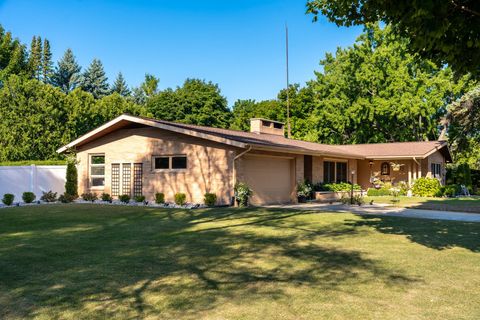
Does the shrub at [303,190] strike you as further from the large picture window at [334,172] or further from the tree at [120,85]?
the tree at [120,85]

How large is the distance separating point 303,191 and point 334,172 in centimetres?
619

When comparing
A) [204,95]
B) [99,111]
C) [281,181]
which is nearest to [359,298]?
[281,181]

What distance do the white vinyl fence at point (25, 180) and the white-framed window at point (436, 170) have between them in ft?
84.7

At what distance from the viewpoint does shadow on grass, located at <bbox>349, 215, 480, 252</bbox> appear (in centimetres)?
966

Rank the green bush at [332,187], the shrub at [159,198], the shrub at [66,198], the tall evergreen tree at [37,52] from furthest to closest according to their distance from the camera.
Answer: the tall evergreen tree at [37,52], the green bush at [332,187], the shrub at [66,198], the shrub at [159,198]

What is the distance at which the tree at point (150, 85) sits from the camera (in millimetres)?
72125

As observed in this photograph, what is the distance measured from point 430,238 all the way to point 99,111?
36.7 metres

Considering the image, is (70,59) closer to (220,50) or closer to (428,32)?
(220,50)

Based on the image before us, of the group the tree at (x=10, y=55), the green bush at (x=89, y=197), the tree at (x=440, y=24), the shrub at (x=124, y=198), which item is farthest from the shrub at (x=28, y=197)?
the tree at (x=10, y=55)

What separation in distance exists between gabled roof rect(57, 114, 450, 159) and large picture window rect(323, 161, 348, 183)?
1.17 meters

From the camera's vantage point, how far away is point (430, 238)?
10.3m

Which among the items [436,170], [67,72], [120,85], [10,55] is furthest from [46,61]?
[436,170]

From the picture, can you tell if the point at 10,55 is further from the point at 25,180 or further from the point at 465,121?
the point at 465,121

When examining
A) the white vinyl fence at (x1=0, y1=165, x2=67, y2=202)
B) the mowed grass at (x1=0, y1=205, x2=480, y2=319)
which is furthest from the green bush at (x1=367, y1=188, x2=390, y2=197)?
the white vinyl fence at (x1=0, y1=165, x2=67, y2=202)
